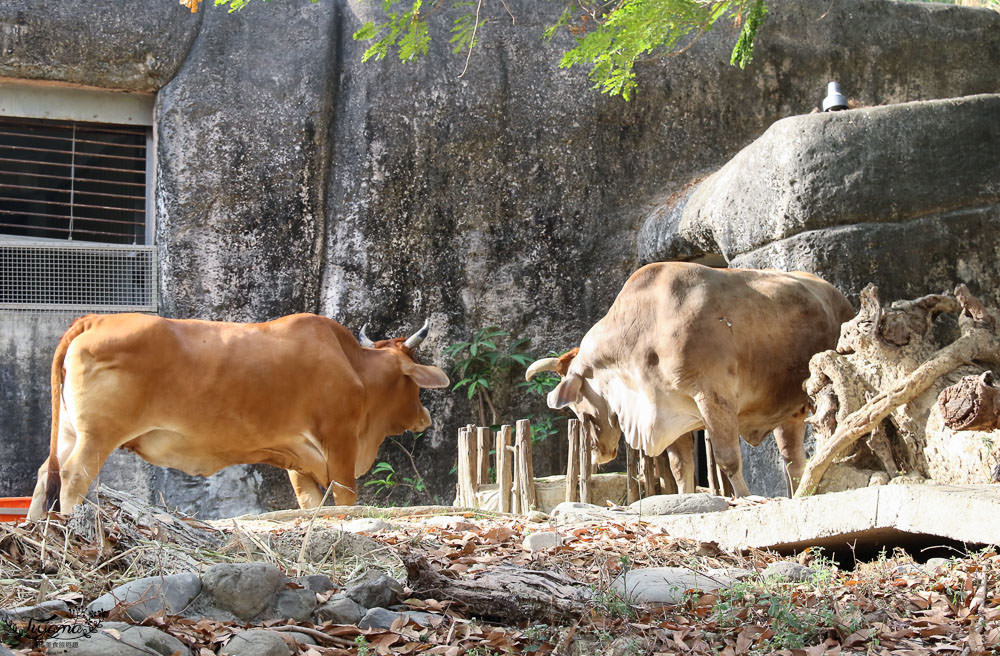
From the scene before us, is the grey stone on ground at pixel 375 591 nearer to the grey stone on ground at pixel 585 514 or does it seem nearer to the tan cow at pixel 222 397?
the grey stone on ground at pixel 585 514

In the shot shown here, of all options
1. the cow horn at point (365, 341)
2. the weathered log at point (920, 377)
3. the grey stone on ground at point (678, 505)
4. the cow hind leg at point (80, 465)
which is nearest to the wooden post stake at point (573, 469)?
the grey stone on ground at point (678, 505)

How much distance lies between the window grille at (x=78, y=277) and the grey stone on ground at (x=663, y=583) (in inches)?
291

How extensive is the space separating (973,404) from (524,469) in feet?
10.3

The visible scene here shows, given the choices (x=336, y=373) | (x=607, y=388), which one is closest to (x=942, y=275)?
(x=607, y=388)

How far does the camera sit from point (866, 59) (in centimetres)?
1097

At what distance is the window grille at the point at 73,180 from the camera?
10367 mm

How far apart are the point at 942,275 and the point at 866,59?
3.80 meters

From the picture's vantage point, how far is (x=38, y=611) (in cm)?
302

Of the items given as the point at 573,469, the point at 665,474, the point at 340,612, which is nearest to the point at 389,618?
the point at 340,612

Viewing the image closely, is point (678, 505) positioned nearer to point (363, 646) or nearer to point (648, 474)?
point (648, 474)

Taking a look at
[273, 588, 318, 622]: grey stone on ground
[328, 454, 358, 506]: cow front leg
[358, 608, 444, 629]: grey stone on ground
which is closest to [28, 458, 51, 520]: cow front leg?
[328, 454, 358, 506]: cow front leg

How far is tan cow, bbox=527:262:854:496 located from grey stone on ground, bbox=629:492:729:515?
1.07 m

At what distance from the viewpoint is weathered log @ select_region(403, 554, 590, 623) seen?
11.3ft

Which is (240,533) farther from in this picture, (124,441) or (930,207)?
(930,207)
